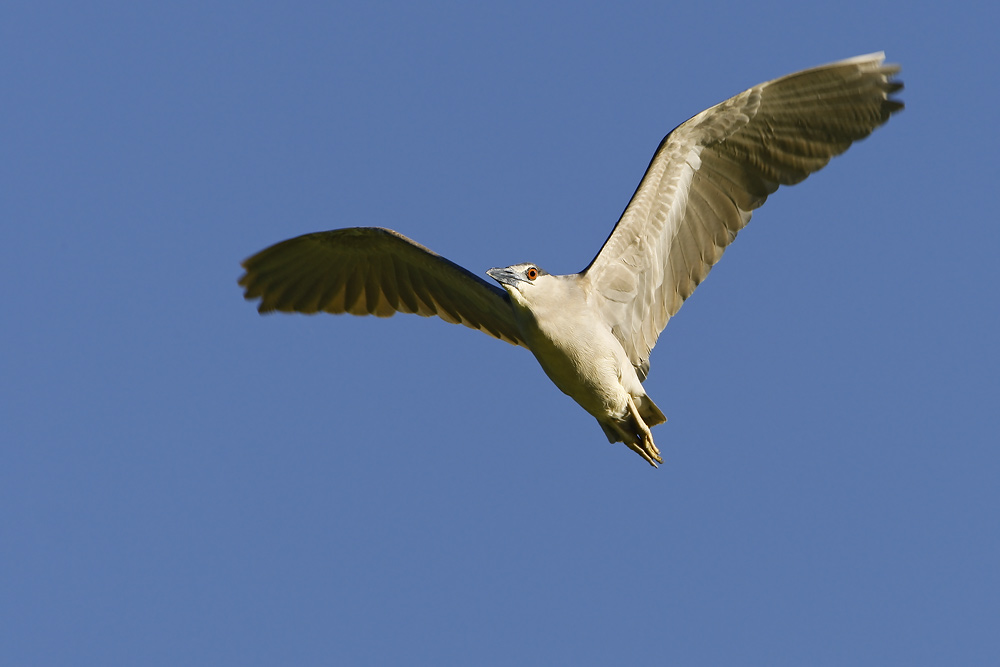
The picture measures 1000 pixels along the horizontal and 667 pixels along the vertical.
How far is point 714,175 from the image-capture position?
8.60 meters

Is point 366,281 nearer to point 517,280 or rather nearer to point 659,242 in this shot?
point 517,280

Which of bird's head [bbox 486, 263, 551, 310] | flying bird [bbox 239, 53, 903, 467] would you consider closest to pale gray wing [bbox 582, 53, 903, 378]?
flying bird [bbox 239, 53, 903, 467]

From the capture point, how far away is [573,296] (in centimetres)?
820

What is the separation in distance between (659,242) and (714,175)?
723 mm

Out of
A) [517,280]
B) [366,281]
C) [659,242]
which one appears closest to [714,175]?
[659,242]

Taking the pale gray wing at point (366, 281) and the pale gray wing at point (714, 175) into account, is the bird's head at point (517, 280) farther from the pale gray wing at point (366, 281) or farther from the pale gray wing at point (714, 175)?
the pale gray wing at point (366, 281)

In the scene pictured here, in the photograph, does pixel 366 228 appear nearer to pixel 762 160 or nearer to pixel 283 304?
pixel 283 304

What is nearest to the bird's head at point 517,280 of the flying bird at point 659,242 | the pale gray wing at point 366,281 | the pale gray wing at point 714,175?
the flying bird at point 659,242

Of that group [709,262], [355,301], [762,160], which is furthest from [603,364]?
[355,301]

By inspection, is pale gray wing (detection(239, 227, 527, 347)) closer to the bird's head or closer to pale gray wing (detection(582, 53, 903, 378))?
the bird's head

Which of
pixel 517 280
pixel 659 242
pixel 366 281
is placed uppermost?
pixel 366 281

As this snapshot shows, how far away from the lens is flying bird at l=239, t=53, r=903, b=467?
26.5 feet

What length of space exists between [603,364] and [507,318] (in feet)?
3.70

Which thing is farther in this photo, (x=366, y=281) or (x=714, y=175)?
(x=366, y=281)
